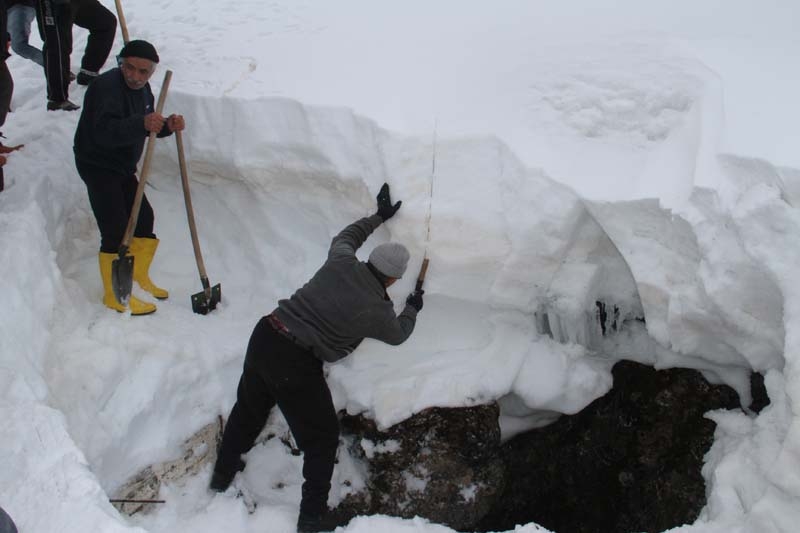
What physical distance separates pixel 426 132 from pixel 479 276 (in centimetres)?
90

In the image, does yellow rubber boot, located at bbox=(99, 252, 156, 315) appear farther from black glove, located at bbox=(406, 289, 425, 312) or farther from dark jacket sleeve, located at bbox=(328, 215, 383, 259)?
black glove, located at bbox=(406, 289, 425, 312)

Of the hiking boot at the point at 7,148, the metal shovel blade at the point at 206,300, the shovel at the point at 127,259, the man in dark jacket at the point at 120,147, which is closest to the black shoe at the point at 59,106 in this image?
the hiking boot at the point at 7,148

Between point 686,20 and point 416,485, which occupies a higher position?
point 686,20

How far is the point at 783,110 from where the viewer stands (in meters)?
3.53

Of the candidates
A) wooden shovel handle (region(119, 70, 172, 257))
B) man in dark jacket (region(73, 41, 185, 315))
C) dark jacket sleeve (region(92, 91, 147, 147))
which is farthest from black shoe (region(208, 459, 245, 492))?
dark jacket sleeve (region(92, 91, 147, 147))

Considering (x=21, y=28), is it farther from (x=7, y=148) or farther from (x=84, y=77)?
(x=7, y=148)

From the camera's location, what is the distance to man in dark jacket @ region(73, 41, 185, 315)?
3807 mm

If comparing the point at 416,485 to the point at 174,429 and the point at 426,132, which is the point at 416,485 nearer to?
the point at 174,429

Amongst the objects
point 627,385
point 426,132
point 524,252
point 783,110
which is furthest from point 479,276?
point 783,110

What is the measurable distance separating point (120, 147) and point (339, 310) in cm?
167

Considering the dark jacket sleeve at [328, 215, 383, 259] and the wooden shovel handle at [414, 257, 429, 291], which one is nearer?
the dark jacket sleeve at [328, 215, 383, 259]

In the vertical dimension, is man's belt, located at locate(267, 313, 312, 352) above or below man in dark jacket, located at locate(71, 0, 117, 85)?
below

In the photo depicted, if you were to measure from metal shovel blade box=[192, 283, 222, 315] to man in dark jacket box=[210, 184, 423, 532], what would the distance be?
795mm

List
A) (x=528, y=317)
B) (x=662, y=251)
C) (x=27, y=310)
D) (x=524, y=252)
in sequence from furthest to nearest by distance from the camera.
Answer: (x=528, y=317) < (x=524, y=252) < (x=662, y=251) < (x=27, y=310)
